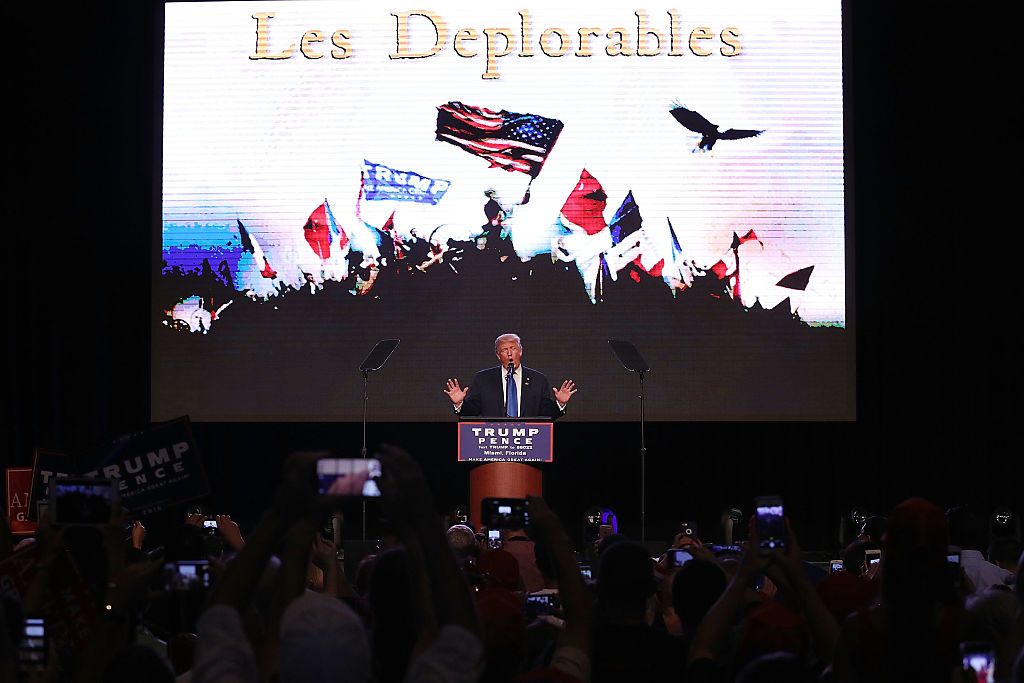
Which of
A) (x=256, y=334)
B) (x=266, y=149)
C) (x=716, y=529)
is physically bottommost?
(x=716, y=529)

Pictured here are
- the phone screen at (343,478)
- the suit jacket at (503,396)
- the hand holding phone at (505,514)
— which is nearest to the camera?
the phone screen at (343,478)

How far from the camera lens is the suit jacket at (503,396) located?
29.5 ft

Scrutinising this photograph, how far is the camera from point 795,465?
10.5m

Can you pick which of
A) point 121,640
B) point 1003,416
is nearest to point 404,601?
point 121,640

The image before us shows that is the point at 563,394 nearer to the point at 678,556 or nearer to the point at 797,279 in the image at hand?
the point at 797,279

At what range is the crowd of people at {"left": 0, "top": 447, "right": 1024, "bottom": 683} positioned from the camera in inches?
70.9

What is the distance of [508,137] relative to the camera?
9609 millimetres

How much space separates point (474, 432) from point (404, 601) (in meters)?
5.86

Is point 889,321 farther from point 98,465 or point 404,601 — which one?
point 404,601

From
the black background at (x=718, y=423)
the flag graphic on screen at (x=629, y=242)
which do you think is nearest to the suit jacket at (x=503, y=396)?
the flag graphic on screen at (x=629, y=242)

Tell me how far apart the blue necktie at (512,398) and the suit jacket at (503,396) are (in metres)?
0.03

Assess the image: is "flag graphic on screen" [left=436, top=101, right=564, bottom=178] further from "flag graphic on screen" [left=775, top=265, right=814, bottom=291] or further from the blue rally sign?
"flag graphic on screen" [left=775, top=265, right=814, bottom=291]

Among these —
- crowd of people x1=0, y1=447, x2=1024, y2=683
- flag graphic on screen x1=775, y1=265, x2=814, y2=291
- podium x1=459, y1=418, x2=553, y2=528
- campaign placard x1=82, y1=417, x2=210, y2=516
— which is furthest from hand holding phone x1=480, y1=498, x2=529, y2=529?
flag graphic on screen x1=775, y1=265, x2=814, y2=291

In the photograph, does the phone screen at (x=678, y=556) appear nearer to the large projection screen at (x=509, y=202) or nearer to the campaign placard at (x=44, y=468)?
the campaign placard at (x=44, y=468)
